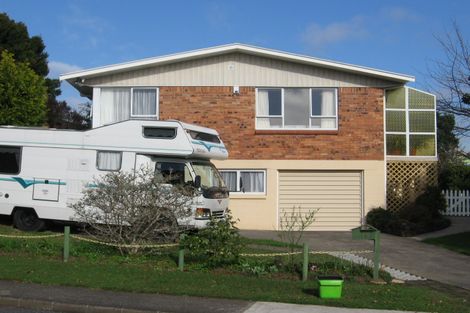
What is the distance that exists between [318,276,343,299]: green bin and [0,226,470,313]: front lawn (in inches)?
5.0

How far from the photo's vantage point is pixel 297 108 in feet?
67.2

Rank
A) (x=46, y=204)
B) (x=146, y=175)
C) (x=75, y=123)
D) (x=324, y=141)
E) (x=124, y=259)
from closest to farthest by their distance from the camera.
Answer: (x=124, y=259) → (x=146, y=175) → (x=46, y=204) → (x=324, y=141) → (x=75, y=123)

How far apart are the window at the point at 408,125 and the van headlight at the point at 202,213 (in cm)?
938

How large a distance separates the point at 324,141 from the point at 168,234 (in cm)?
937

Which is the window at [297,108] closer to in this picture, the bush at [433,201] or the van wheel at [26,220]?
the bush at [433,201]

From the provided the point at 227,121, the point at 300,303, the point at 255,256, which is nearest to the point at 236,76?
the point at 227,121

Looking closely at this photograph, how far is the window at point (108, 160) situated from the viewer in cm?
1499

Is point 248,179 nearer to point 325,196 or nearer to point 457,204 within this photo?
point 325,196

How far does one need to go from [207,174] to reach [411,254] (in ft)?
18.4

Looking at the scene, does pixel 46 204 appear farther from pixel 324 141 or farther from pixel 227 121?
pixel 324 141

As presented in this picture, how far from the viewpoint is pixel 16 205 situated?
50.9ft

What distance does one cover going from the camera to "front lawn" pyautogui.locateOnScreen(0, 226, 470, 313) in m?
9.20

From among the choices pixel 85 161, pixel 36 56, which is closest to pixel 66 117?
pixel 36 56

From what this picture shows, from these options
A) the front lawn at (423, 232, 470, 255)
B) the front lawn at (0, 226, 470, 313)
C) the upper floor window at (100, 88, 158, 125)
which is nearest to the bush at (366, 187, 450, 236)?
the front lawn at (423, 232, 470, 255)
